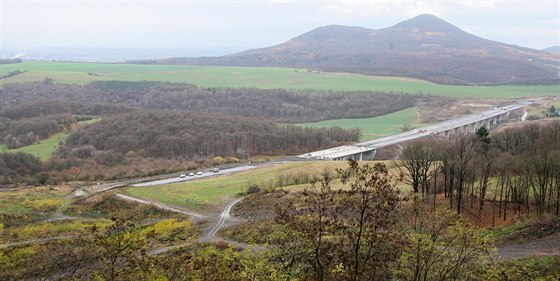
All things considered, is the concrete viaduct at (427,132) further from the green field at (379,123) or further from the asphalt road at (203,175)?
the asphalt road at (203,175)

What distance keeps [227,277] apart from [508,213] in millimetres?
33870

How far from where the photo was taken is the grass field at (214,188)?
184 feet

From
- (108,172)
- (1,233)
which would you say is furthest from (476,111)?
(1,233)

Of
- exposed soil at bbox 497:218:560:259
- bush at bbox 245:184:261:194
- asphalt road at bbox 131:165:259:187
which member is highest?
exposed soil at bbox 497:218:560:259

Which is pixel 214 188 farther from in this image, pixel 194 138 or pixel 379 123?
pixel 379 123

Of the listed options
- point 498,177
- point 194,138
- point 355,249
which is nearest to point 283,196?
point 498,177

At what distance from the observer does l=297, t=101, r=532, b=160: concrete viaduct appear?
10081 cm

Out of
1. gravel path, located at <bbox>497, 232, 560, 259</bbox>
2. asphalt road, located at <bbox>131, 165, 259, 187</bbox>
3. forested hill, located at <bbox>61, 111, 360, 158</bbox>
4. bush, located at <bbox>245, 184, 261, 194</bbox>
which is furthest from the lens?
forested hill, located at <bbox>61, 111, 360, 158</bbox>

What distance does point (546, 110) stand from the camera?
15188cm

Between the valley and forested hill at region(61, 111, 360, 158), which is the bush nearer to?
the valley

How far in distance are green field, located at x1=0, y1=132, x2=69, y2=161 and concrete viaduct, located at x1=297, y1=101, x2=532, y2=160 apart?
55.8m

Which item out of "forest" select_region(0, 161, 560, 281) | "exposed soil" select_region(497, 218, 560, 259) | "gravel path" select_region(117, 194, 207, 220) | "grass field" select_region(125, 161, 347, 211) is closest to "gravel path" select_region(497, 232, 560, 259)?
"exposed soil" select_region(497, 218, 560, 259)

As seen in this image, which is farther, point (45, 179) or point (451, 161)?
point (45, 179)

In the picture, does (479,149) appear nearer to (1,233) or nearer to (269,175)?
(269,175)
